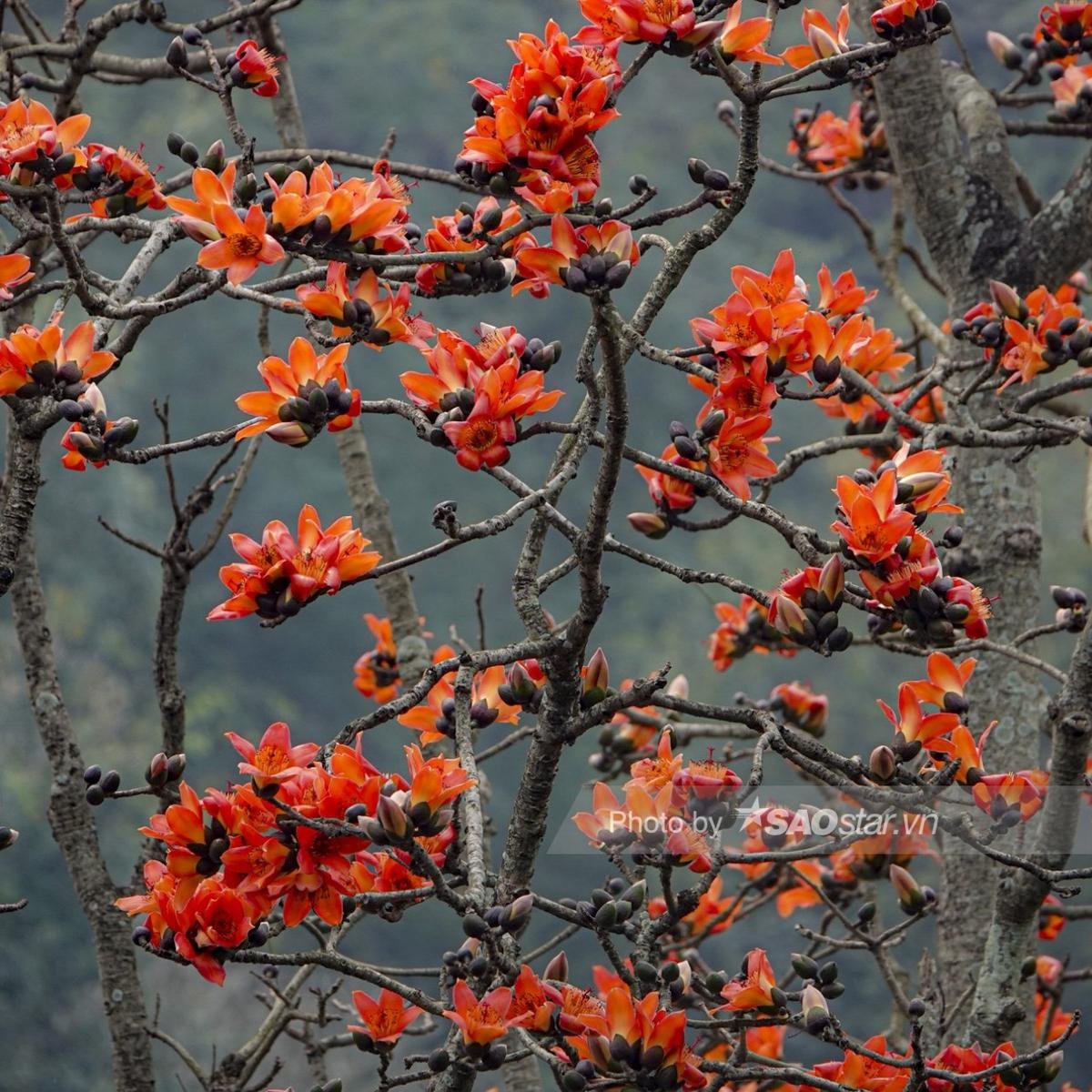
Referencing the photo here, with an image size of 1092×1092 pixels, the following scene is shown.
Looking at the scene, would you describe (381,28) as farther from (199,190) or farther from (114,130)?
(199,190)

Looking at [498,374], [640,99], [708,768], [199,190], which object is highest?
[640,99]

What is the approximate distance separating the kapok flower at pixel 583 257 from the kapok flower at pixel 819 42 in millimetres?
435

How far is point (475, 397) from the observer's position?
4.53 feet

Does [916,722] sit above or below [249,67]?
below

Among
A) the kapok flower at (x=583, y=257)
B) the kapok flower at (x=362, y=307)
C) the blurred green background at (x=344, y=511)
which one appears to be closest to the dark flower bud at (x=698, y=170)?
the kapok flower at (x=583, y=257)

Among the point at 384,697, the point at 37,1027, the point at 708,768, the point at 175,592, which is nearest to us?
the point at 708,768

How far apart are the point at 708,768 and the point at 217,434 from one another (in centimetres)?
71

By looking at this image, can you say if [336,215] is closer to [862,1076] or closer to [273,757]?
[273,757]

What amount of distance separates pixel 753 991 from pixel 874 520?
56 cm

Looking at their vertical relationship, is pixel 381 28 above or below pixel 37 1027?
above

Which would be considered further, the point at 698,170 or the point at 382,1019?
the point at 382,1019

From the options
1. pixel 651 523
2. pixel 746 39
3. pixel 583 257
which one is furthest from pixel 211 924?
pixel 746 39

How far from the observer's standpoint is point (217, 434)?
1354 millimetres

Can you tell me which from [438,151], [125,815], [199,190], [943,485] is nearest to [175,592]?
[199,190]
